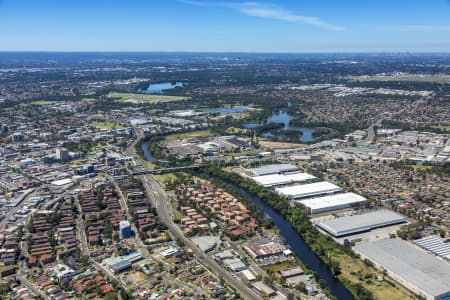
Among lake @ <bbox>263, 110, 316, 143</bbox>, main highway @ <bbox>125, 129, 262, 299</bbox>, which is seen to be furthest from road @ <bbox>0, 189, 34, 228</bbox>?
lake @ <bbox>263, 110, 316, 143</bbox>

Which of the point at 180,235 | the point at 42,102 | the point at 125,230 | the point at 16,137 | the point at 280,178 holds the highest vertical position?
the point at 42,102

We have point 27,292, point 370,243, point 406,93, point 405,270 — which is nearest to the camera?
point 27,292

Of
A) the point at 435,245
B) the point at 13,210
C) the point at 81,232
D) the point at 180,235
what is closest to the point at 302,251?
the point at 180,235

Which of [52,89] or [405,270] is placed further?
[52,89]

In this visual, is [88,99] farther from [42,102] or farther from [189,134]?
[189,134]

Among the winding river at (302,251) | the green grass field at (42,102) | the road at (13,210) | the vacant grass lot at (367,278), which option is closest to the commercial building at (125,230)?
the road at (13,210)

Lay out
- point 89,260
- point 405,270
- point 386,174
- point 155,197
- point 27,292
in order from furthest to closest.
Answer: point 386,174 < point 155,197 < point 89,260 < point 405,270 < point 27,292

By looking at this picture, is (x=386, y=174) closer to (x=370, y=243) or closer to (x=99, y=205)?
(x=370, y=243)

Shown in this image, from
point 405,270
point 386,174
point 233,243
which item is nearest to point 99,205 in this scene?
point 233,243
